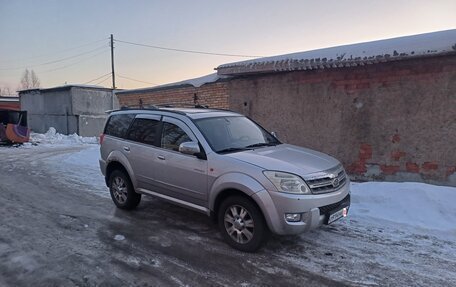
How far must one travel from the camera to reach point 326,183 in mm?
4262

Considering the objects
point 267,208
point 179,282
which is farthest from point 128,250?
point 267,208

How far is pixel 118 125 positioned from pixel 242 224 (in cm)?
324

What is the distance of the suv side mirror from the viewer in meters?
4.62

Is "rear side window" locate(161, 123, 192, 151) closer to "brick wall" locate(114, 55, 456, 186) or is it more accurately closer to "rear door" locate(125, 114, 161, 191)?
"rear door" locate(125, 114, 161, 191)

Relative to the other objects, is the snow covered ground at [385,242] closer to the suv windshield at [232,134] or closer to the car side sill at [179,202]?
the car side sill at [179,202]

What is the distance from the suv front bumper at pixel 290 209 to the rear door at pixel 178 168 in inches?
37.3

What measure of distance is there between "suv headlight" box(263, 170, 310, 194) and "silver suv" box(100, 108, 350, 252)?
0.04 ft

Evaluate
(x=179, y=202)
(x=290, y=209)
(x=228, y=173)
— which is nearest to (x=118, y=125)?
(x=179, y=202)

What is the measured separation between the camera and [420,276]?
3.77m

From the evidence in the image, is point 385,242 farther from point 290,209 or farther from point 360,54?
point 360,54

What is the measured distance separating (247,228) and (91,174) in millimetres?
6700

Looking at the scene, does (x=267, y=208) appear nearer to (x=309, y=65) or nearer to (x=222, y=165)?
(x=222, y=165)

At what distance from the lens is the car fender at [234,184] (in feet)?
13.6

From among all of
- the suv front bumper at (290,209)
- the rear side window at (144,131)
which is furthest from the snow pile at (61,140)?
the suv front bumper at (290,209)
